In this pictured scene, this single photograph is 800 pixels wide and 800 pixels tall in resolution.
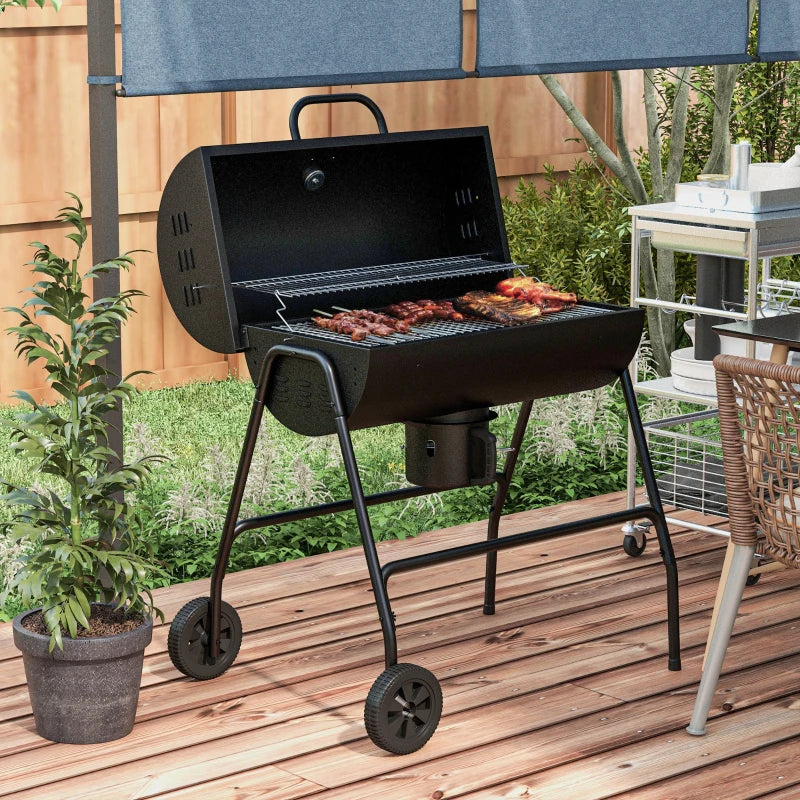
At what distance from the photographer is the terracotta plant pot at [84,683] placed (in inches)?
112

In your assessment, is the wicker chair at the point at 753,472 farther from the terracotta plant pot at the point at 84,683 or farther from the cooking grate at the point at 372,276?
the terracotta plant pot at the point at 84,683

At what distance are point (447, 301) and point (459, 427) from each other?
0.33 metres

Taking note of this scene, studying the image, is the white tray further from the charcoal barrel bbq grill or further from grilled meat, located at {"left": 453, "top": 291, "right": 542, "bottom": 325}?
grilled meat, located at {"left": 453, "top": 291, "right": 542, "bottom": 325}

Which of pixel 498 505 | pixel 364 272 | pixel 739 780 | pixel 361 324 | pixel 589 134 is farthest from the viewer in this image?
pixel 589 134

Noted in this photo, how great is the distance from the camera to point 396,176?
350 cm

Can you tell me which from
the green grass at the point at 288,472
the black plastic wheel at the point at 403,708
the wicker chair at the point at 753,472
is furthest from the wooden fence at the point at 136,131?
the wicker chair at the point at 753,472

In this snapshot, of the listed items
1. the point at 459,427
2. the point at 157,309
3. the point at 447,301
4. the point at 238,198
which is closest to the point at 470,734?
the point at 459,427

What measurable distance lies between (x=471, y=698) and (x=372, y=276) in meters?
0.98

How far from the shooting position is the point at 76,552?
9.18ft

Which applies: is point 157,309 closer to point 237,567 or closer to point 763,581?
point 237,567

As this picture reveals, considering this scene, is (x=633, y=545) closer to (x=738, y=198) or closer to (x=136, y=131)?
(x=738, y=198)

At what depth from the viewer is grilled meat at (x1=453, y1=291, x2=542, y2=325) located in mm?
3154

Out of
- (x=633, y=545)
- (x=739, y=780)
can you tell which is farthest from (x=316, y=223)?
(x=739, y=780)

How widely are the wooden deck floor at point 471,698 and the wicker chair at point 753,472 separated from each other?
22cm
